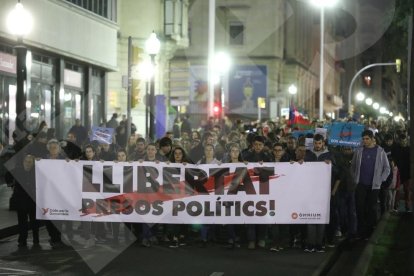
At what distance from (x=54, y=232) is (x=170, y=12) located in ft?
92.1

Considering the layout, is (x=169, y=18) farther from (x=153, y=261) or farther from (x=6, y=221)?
(x=153, y=261)

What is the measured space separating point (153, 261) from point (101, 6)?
21.2 meters

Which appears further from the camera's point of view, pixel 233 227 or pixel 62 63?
pixel 62 63

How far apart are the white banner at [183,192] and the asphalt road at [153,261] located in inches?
A: 20.4

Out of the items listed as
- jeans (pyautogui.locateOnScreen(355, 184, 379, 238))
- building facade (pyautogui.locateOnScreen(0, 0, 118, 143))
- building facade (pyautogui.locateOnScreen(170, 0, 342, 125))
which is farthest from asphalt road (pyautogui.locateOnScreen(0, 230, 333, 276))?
building facade (pyautogui.locateOnScreen(170, 0, 342, 125))

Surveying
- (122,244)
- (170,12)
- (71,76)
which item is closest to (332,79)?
(170,12)

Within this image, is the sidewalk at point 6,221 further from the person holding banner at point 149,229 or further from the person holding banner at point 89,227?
the person holding banner at point 149,229

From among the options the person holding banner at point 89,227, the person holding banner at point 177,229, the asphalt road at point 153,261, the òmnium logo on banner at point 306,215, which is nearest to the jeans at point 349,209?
the òmnium logo on banner at point 306,215

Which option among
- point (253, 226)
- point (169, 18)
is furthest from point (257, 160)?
point (169, 18)

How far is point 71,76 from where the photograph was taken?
28.4 m

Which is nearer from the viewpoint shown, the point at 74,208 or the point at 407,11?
the point at 74,208

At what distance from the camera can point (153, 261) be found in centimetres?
1077

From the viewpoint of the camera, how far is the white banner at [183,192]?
11.9 metres

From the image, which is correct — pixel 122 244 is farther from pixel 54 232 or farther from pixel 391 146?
pixel 391 146
